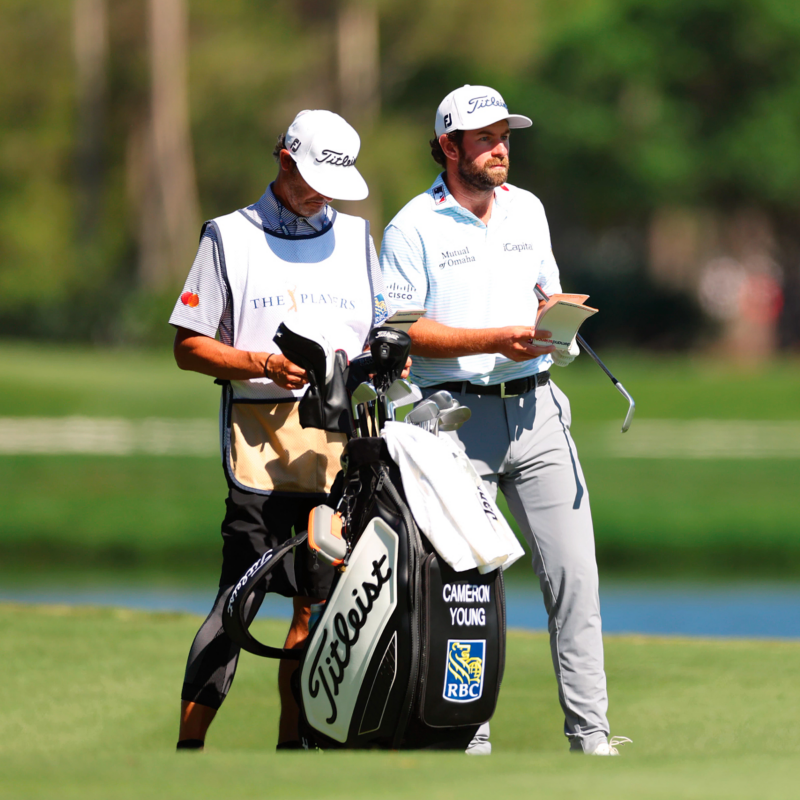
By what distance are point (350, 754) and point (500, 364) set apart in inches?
59.3

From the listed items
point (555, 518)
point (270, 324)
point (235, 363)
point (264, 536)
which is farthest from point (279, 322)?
point (555, 518)

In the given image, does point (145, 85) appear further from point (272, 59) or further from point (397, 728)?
point (397, 728)

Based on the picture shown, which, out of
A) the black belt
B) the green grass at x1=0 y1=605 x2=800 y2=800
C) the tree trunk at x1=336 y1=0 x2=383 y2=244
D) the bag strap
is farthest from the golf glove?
the tree trunk at x1=336 y1=0 x2=383 y2=244

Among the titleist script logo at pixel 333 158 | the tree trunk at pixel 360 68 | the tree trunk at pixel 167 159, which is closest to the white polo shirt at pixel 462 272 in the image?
the titleist script logo at pixel 333 158

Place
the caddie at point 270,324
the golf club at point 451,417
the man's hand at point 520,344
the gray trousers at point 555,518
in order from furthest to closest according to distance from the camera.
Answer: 1. the gray trousers at point 555,518
2. the man's hand at point 520,344
3. the caddie at point 270,324
4. the golf club at point 451,417

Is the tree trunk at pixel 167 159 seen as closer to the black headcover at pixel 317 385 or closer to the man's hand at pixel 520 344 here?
the man's hand at pixel 520 344

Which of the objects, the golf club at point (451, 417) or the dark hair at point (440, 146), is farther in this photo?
the dark hair at point (440, 146)

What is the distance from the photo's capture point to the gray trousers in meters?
4.40

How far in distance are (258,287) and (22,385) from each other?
17.4 metres

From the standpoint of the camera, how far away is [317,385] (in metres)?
3.91

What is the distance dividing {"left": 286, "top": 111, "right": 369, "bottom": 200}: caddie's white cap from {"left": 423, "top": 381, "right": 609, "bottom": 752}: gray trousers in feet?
2.69

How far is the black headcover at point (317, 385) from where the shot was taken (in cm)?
387

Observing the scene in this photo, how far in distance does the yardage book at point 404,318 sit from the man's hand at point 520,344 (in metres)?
0.28

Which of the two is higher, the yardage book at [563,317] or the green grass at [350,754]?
the yardage book at [563,317]
